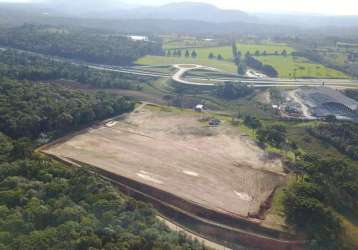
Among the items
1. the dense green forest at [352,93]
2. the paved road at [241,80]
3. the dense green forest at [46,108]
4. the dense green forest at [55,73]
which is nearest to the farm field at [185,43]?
the paved road at [241,80]

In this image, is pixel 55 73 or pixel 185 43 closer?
pixel 55 73

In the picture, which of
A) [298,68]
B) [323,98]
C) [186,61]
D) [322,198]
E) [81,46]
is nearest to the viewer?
[322,198]

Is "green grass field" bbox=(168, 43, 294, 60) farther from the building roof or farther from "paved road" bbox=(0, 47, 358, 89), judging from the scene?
the building roof

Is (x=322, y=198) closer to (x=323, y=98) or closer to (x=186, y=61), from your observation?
(x=323, y=98)

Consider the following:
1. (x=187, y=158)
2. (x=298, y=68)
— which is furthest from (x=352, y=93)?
(x=187, y=158)

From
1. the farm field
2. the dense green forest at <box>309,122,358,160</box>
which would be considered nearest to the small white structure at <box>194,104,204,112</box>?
the dense green forest at <box>309,122,358,160</box>

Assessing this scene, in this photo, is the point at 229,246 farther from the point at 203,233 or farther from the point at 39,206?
the point at 39,206

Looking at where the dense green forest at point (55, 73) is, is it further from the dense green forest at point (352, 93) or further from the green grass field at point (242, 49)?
the dense green forest at point (352, 93)
